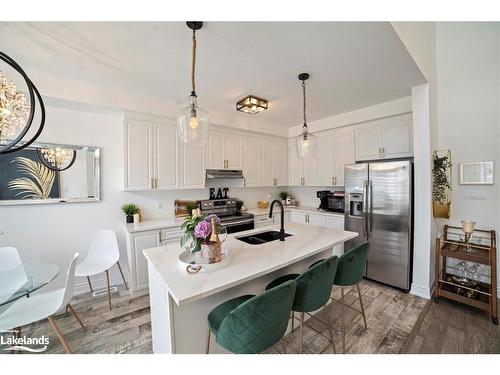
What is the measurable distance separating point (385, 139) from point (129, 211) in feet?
13.1

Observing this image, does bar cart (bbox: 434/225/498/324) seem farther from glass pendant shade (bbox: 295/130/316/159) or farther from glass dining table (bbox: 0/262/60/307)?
glass dining table (bbox: 0/262/60/307)

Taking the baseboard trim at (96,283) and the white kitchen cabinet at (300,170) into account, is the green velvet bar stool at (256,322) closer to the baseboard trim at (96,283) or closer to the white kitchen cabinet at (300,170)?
the baseboard trim at (96,283)

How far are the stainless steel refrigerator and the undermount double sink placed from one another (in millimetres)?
1440

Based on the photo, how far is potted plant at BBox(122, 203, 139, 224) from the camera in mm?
2879

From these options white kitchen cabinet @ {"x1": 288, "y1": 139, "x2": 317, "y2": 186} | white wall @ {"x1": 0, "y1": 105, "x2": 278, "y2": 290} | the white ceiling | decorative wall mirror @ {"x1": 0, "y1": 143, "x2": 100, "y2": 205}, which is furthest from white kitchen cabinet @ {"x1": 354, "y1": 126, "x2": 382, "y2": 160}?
decorative wall mirror @ {"x1": 0, "y1": 143, "x2": 100, "y2": 205}

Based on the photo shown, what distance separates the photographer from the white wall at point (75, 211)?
93.3 inches

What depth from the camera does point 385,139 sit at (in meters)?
3.15

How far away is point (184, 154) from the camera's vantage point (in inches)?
126

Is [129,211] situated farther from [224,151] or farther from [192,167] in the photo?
[224,151]

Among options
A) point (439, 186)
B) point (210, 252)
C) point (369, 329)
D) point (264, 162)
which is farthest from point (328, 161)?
point (210, 252)
